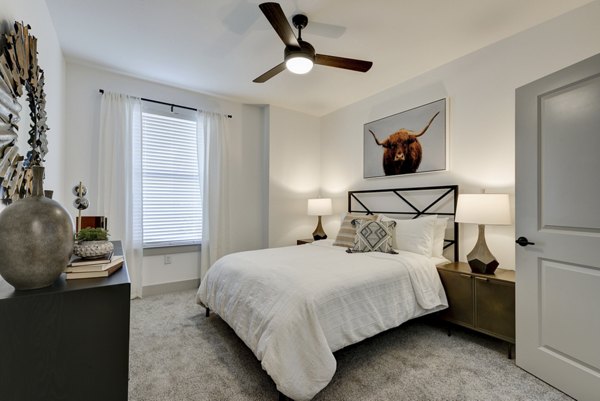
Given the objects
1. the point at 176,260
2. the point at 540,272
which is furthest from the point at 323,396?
the point at 176,260

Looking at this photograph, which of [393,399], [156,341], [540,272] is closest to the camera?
[393,399]

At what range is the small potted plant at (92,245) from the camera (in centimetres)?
107

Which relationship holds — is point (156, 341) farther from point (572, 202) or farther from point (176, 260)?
point (572, 202)

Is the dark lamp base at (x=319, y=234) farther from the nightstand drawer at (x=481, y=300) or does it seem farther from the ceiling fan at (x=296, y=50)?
the ceiling fan at (x=296, y=50)

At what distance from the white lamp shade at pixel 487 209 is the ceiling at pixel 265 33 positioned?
1506 millimetres

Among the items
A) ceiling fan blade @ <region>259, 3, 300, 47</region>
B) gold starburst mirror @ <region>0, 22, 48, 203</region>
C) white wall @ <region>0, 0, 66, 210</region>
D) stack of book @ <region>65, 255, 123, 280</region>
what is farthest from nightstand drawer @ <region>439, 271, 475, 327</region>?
white wall @ <region>0, 0, 66, 210</region>

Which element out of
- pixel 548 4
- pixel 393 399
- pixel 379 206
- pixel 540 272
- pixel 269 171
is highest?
pixel 548 4

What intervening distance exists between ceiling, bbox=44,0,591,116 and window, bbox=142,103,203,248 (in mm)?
566

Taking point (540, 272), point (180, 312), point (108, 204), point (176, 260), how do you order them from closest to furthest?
point (540, 272)
point (180, 312)
point (108, 204)
point (176, 260)

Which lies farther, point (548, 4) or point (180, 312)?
point (180, 312)

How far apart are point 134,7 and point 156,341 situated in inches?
109

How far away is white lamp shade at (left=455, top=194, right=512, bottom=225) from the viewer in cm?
231

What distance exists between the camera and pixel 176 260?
3.79 meters

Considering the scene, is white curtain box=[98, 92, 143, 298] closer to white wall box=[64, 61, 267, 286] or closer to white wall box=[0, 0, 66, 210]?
white wall box=[64, 61, 267, 286]
